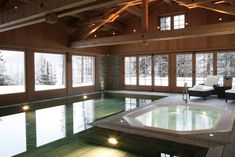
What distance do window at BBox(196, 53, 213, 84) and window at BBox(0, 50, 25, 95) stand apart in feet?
26.5

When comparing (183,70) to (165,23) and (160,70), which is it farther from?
(165,23)

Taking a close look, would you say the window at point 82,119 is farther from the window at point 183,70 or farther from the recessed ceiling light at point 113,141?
the window at point 183,70

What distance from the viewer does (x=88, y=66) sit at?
37.4ft

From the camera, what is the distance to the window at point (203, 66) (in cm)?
969

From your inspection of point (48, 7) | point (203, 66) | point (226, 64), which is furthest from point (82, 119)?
point (226, 64)

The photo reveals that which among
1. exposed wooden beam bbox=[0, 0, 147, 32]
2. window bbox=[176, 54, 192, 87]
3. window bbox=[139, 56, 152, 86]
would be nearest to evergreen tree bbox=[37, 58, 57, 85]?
exposed wooden beam bbox=[0, 0, 147, 32]

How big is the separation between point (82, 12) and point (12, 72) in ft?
12.9

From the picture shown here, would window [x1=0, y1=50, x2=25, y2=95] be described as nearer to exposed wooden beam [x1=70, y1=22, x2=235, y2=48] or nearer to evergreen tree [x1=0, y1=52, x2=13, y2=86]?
evergreen tree [x1=0, y1=52, x2=13, y2=86]

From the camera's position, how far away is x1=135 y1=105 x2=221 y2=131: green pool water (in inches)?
187

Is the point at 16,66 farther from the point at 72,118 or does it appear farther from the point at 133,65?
the point at 133,65

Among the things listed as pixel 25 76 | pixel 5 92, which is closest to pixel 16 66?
pixel 25 76

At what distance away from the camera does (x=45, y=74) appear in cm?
912

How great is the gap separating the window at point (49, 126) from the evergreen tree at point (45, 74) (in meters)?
2.74

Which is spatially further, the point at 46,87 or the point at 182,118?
the point at 46,87
